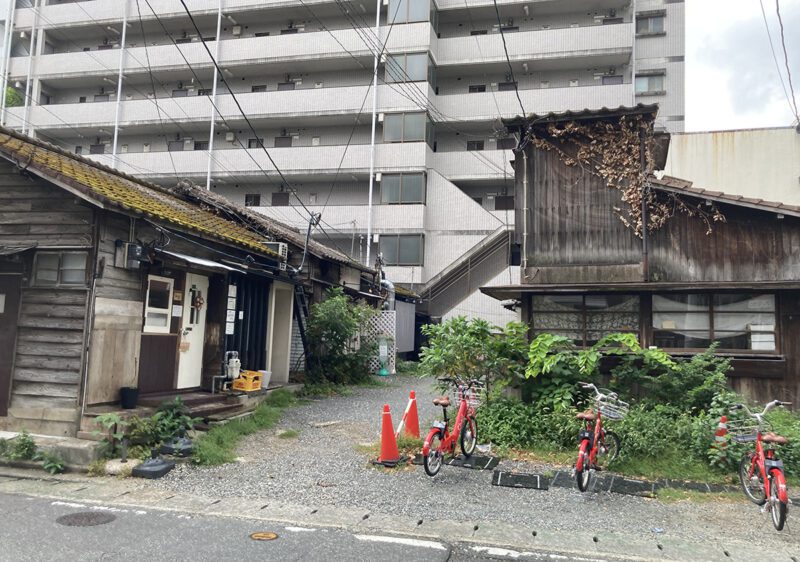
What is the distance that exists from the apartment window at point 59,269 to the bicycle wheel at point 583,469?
281 inches

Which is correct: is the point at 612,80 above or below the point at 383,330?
above

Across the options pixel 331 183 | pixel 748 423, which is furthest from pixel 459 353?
pixel 331 183

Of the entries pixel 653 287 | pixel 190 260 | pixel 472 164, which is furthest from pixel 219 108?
pixel 653 287

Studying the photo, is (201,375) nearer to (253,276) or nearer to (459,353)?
(253,276)

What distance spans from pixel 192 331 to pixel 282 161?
19145 millimetres

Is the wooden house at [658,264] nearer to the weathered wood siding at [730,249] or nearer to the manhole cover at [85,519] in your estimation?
the weathered wood siding at [730,249]

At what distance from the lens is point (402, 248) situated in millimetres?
26344

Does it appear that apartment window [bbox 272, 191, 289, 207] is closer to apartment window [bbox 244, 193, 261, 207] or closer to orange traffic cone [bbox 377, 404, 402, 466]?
apartment window [bbox 244, 193, 261, 207]

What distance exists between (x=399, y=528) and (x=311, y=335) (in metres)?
9.45

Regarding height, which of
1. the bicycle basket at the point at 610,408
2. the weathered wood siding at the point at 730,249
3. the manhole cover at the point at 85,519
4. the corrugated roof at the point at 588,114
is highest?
the corrugated roof at the point at 588,114

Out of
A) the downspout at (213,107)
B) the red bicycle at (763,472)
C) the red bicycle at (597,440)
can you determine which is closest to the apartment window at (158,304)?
the red bicycle at (597,440)

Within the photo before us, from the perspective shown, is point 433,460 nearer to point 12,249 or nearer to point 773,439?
point 773,439

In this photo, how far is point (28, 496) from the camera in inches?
239

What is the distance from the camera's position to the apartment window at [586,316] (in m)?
9.73
